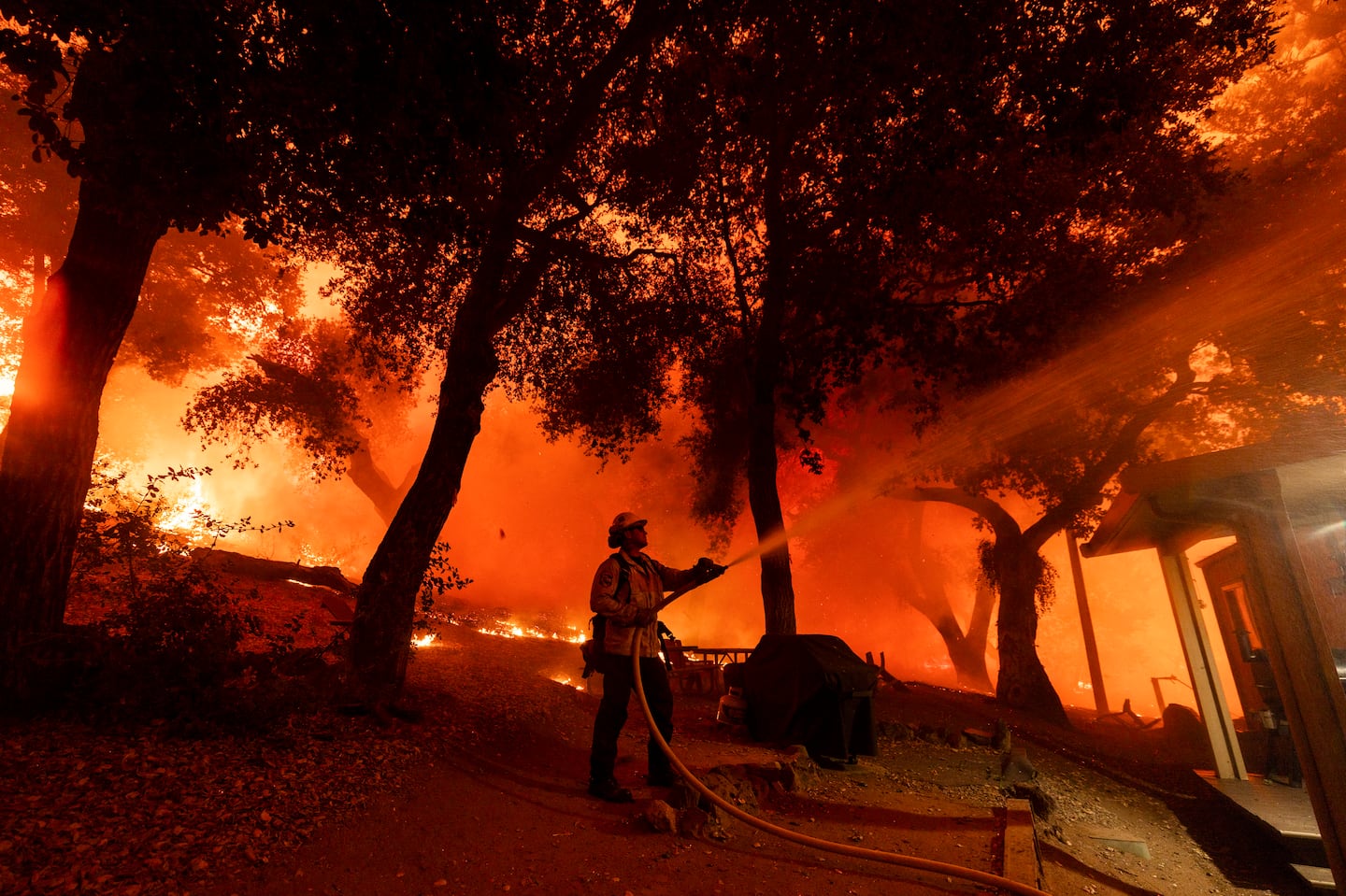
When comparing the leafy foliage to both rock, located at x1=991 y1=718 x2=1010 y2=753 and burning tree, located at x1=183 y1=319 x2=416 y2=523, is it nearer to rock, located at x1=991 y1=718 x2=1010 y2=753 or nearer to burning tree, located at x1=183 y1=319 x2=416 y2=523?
burning tree, located at x1=183 y1=319 x2=416 y2=523

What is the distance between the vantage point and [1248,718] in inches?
463

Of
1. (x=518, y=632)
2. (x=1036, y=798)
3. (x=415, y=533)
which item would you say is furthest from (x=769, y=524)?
(x=518, y=632)

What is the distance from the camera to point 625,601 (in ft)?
19.3

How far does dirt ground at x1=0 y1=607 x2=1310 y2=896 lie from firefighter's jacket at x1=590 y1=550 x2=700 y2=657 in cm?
135

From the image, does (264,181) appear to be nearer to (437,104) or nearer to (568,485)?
(437,104)

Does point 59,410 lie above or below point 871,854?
above

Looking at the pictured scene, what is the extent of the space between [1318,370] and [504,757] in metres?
17.0

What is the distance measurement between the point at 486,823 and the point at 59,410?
17.0 feet

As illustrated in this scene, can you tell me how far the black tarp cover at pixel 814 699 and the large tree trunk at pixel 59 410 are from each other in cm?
711

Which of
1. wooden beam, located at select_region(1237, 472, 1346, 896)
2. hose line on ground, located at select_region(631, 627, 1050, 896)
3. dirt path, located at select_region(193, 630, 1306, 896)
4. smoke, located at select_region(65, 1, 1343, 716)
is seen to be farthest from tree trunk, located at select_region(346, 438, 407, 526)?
wooden beam, located at select_region(1237, 472, 1346, 896)

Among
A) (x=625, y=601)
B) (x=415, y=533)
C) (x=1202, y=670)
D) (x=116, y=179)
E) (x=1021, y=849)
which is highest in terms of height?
(x=116, y=179)

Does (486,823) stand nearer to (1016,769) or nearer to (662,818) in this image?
(662,818)

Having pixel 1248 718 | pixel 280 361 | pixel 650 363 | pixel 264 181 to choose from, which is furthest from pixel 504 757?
pixel 280 361

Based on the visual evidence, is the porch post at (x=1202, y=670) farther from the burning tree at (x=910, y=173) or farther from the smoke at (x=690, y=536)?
the smoke at (x=690, y=536)
